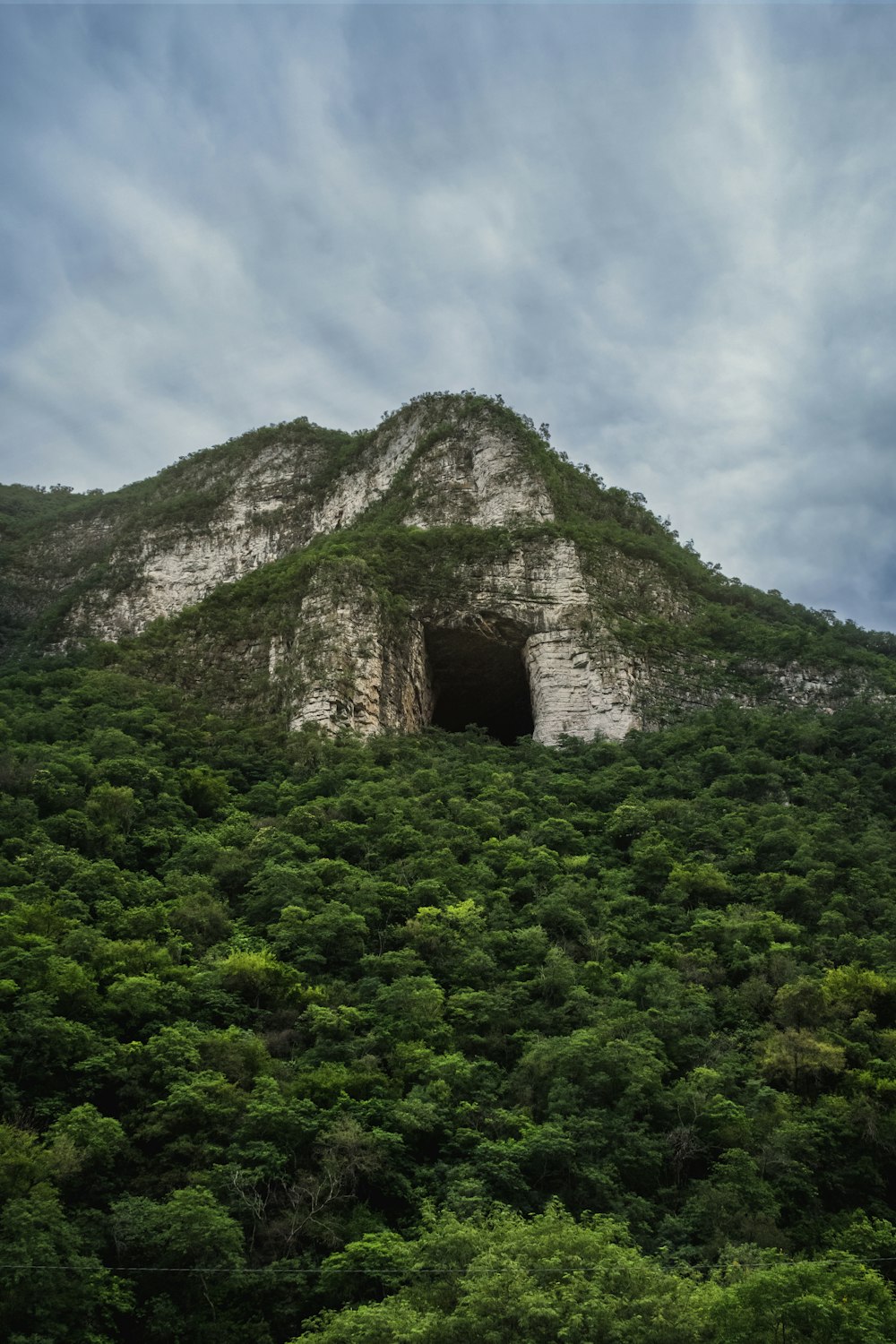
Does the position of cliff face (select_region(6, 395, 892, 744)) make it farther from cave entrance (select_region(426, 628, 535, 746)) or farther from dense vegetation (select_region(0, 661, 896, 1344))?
dense vegetation (select_region(0, 661, 896, 1344))

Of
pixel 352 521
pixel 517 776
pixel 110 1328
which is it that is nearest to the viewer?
pixel 110 1328

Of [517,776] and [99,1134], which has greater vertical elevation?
[517,776]

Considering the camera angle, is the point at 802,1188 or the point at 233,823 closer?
the point at 802,1188

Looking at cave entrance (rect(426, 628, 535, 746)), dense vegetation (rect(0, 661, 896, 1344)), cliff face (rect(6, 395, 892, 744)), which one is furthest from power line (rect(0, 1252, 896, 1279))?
cave entrance (rect(426, 628, 535, 746))

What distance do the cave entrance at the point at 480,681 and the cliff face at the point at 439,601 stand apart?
76 millimetres

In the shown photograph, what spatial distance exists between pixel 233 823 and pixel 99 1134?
10.5 m

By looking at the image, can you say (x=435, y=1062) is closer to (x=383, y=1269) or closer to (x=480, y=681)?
(x=383, y=1269)

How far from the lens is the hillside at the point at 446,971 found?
9.98 m

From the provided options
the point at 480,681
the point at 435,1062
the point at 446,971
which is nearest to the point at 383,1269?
the point at 435,1062

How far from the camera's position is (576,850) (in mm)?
21188

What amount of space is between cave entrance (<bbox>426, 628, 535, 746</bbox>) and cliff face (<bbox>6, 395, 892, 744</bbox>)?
76 millimetres

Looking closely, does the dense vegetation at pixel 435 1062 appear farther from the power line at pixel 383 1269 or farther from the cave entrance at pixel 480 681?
the cave entrance at pixel 480 681

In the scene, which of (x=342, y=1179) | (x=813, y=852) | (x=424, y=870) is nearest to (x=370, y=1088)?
(x=342, y=1179)

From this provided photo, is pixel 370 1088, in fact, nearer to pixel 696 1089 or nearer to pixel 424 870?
pixel 696 1089
